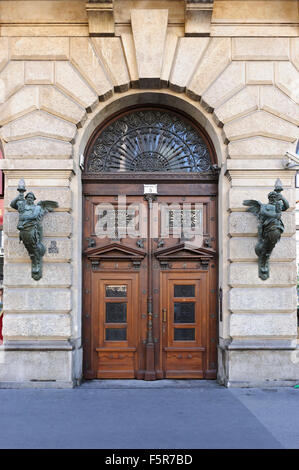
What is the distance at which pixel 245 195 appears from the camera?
23.3ft

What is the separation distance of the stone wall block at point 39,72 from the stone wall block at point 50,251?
301cm

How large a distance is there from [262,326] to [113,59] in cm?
581

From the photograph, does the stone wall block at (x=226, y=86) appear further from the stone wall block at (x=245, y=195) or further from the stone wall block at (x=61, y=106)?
the stone wall block at (x=61, y=106)

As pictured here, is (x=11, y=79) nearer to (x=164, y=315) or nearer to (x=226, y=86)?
(x=226, y=86)

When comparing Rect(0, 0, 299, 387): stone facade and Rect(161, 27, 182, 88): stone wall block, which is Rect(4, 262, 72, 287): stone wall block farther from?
Rect(161, 27, 182, 88): stone wall block

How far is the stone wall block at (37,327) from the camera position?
22.6ft

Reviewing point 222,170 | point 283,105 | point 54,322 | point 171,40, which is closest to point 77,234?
point 54,322

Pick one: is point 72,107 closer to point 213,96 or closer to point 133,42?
point 133,42

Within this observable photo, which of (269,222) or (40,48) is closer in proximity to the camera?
(269,222)

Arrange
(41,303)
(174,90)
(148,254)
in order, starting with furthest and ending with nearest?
(148,254)
(174,90)
(41,303)

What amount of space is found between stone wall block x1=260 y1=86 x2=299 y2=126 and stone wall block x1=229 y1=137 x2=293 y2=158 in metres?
0.52

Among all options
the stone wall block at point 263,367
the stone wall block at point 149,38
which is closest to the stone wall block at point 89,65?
the stone wall block at point 149,38

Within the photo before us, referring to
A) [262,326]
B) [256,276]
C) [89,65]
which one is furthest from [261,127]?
[262,326]

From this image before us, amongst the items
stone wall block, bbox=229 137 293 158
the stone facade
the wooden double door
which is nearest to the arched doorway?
the wooden double door
